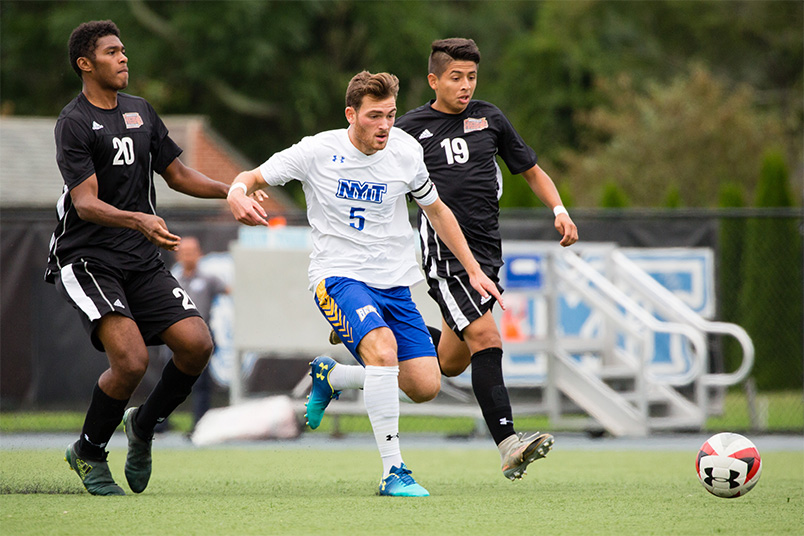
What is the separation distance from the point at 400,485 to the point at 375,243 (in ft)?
4.16

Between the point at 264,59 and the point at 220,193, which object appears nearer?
the point at 220,193

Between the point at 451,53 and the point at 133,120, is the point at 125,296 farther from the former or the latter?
the point at 451,53

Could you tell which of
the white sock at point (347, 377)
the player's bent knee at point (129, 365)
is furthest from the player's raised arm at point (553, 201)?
the player's bent knee at point (129, 365)

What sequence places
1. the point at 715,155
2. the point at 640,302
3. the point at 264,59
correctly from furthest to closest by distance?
the point at 264,59, the point at 715,155, the point at 640,302

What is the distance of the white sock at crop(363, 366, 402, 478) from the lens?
5.53 metres

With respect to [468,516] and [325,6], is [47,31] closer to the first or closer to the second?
[325,6]

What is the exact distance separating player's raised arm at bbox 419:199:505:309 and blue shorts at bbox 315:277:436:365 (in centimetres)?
35

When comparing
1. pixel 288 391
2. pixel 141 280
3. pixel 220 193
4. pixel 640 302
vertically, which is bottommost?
pixel 288 391

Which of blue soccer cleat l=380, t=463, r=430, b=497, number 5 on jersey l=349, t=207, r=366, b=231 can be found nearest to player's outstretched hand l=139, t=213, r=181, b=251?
number 5 on jersey l=349, t=207, r=366, b=231

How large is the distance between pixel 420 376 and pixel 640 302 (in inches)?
301

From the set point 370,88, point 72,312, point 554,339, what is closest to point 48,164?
point 72,312

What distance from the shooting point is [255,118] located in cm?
3412

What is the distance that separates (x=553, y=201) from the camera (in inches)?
257

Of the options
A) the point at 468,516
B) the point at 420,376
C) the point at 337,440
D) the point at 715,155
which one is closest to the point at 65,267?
the point at 420,376
